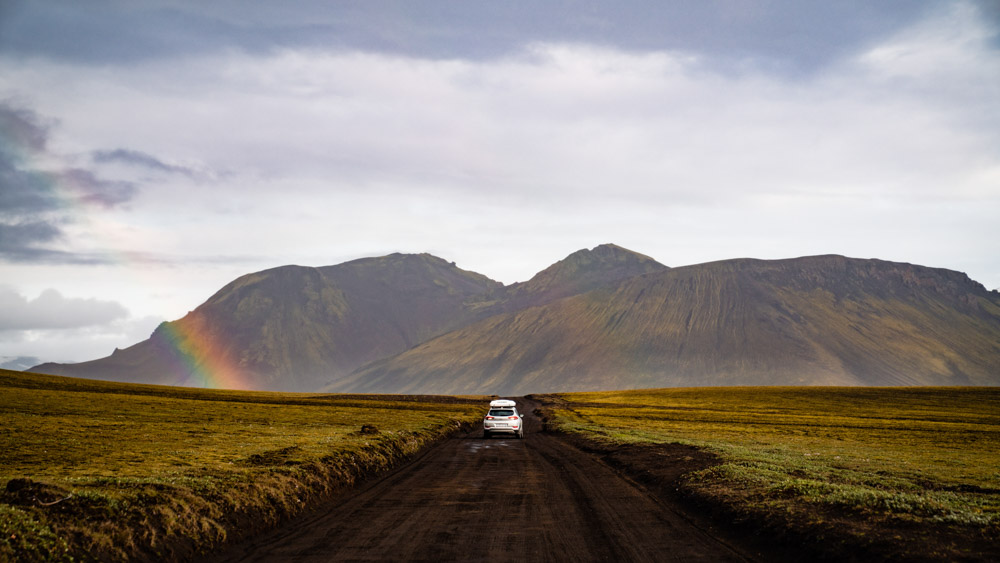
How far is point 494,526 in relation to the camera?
15727mm

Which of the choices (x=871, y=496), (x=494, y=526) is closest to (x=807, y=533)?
(x=871, y=496)

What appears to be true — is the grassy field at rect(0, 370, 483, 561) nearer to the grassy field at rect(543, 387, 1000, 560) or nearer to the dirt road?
the dirt road

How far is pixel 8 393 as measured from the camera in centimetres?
6316

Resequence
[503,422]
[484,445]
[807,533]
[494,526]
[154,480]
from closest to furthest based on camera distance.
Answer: [807,533]
[494,526]
[154,480]
[484,445]
[503,422]

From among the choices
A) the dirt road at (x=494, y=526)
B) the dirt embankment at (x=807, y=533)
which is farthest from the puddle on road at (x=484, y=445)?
the dirt embankment at (x=807, y=533)

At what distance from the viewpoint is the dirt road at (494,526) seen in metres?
13.3

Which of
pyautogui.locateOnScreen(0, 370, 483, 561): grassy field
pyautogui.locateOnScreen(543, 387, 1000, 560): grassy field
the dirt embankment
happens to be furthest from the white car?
the dirt embankment

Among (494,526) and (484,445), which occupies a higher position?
(494,526)

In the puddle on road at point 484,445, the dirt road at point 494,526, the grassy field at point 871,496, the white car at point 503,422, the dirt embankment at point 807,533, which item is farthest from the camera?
the white car at point 503,422

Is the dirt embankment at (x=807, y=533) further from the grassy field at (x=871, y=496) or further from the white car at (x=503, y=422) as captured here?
the white car at (x=503, y=422)

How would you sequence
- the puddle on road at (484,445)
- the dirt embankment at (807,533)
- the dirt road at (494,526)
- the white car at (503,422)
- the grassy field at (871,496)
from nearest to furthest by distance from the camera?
the dirt embankment at (807,533), the grassy field at (871,496), the dirt road at (494,526), the puddle on road at (484,445), the white car at (503,422)

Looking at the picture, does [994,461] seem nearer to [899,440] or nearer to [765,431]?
[899,440]

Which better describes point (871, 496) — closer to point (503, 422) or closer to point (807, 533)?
point (807, 533)

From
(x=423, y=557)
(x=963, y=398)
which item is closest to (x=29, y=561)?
(x=423, y=557)
